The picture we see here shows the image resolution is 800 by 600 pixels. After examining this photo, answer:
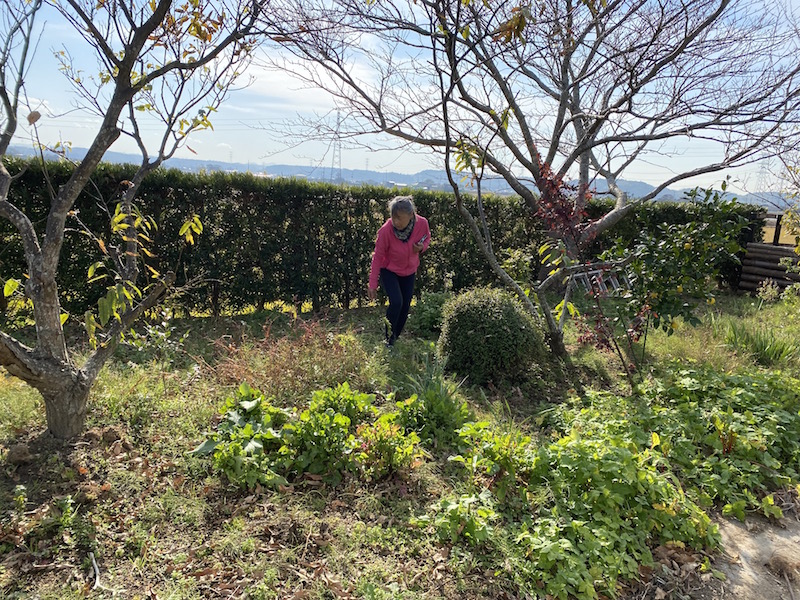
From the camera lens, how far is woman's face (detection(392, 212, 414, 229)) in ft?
15.1

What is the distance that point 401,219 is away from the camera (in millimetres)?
4625

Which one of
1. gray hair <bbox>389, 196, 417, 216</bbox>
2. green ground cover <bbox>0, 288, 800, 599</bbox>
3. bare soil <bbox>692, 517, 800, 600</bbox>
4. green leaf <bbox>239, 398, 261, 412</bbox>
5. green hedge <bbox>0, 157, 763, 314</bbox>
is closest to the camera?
green ground cover <bbox>0, 288, 800, 599</bbox>

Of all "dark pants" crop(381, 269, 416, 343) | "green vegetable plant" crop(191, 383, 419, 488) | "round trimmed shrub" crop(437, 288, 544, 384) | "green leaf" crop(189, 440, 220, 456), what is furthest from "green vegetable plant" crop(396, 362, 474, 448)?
"dark pants" crop(381, 269, 416, 343)

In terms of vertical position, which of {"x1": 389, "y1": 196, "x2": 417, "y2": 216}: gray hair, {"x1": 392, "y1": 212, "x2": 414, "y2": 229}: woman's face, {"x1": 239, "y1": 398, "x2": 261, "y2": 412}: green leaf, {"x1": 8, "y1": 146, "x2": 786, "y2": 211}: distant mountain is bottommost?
{"x1": 239, "y1": 398, "x2": 261, "y2": 412}: green leaf

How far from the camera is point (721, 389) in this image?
3891 millimetres

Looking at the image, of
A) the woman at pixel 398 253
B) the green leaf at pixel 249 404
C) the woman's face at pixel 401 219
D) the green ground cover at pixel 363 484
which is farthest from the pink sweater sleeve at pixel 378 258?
the green leaf at pixel 249 404

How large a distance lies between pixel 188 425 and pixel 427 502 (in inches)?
62.8

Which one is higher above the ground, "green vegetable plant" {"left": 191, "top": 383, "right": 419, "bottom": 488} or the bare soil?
"green vegetable plant" {"left": 191, "top": 383, "right": 419, "bottom": 488}

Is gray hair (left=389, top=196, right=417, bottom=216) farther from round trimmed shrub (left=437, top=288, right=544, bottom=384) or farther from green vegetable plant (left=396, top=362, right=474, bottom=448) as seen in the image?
green vegetable plant (left=396, top=362, right=474, bottom=448)

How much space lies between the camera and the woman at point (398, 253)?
15.3ft

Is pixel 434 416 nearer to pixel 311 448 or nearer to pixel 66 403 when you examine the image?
pixel 311 448

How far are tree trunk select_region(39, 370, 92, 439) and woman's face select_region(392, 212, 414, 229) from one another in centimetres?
292

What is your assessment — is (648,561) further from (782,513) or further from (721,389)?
(721,389)

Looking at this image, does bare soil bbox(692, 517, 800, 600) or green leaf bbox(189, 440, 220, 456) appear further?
green leaf bbox(189, 440, 220, 456)
